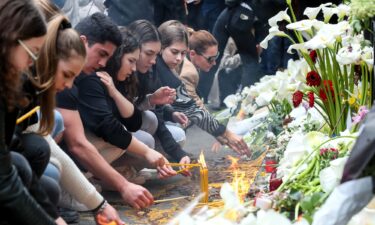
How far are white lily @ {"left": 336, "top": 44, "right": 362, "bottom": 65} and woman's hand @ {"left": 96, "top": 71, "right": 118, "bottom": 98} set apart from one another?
1.58 meters

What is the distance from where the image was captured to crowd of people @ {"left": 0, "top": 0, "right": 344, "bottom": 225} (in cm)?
334

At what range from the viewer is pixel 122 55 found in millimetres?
5543

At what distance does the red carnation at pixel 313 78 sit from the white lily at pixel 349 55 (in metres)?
0.22

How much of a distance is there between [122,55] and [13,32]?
2268 mm

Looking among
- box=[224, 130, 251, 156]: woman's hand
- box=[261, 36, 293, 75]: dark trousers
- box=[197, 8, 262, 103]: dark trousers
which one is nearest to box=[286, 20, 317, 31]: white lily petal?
box=[224, 130, 251, 156]: woman's hand

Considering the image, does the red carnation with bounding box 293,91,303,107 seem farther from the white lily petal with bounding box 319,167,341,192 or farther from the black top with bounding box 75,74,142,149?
the black top with bounding box 75,74,142,149

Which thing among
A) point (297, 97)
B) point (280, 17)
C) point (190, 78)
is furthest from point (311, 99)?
point (190, 78)

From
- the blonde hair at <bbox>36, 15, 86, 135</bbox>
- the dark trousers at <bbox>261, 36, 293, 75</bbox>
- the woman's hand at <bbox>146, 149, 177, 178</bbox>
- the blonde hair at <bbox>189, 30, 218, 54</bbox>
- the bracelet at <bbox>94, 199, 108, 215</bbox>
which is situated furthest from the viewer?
the blonde hair at <bbox>189, 30, 218, 54</bbox>

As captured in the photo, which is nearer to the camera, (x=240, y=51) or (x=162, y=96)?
(x=162, y=96)

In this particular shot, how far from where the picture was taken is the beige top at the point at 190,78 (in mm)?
6702

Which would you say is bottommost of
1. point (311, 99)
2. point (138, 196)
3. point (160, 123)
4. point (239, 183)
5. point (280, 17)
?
point (160, 123)

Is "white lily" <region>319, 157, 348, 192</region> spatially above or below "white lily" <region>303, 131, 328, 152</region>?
above

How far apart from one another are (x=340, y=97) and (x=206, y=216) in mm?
1597

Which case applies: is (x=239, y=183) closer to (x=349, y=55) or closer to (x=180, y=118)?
(x=349, y=55)
